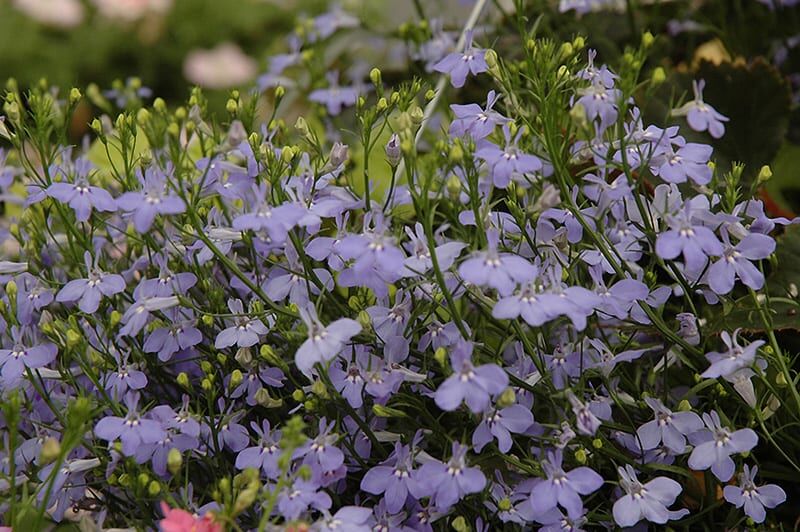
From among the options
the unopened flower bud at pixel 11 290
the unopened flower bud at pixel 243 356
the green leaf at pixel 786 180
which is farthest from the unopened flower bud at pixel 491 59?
the green leaf at pixel 786 180

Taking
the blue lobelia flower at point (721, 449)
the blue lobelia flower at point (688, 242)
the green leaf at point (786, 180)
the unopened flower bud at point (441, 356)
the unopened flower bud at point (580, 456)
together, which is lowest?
the green leaf at point (786, 180)

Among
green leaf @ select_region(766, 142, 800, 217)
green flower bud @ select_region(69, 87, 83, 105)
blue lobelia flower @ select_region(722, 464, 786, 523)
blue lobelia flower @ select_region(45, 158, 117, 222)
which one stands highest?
green flower bud @ select_region(69, 87, 83, 105)

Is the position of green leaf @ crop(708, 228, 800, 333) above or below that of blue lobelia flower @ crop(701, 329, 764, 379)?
below

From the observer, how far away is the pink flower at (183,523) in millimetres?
486

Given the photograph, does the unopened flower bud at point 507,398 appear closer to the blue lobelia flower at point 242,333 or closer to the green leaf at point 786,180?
the blue lobelia flower at point 242,333

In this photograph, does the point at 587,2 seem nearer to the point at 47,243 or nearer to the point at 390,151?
the point at 390,151

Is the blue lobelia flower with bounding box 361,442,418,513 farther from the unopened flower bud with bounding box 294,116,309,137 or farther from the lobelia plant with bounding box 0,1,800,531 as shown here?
the unopened flower bud with bounding box 294,116,309,137

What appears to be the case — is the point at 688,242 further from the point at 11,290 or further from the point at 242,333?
the point at 11,290

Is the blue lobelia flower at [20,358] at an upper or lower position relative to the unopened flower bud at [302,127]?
lower

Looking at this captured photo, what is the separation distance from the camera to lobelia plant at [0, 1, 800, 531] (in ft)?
1.72

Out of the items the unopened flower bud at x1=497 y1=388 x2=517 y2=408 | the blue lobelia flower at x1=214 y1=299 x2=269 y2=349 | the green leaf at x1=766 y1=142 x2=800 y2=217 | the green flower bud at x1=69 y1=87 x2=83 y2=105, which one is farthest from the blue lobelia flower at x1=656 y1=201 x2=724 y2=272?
the green leaf at x1=766 y1=142 x2=800 y2=217

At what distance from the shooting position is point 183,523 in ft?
1.61

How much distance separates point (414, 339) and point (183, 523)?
21 centimetres

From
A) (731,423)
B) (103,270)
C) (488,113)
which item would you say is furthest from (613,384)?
(103,270)
